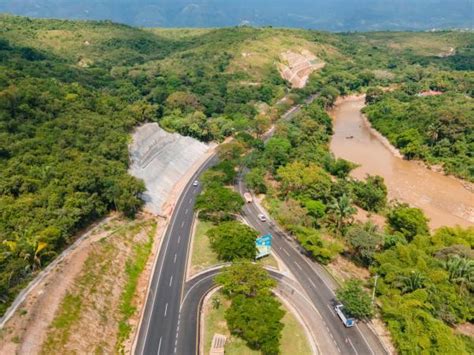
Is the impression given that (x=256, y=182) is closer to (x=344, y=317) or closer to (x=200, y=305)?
(x=200, y=305)

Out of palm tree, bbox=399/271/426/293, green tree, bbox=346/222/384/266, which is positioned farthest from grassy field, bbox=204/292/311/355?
green tree, bbox=346/222/384/266

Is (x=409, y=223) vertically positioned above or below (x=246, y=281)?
above

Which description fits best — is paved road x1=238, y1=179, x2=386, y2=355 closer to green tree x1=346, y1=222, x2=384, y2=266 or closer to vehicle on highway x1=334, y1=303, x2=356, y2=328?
vehicle on highway x1=334, y1=303, x2=356, y2=328

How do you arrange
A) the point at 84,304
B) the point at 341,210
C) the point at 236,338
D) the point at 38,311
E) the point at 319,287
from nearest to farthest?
the point at 38,311, the point at 236,338, the point at 84,304, the point at 319,287, the point at 341,210

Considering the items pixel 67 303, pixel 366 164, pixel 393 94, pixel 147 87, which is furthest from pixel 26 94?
pixel 393 94

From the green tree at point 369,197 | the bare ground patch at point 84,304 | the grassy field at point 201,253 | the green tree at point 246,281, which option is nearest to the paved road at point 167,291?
the grassy field at point 201,253

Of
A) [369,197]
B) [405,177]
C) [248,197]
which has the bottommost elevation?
[248,197]

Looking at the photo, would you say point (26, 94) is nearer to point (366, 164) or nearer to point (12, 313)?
point (12, 313)

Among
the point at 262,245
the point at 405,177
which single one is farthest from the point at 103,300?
the point at 405,177
